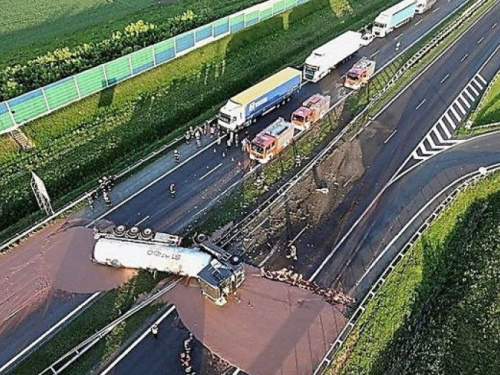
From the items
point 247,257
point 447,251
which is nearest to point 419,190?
point 447,251

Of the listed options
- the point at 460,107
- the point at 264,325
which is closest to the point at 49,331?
the point at 264,325

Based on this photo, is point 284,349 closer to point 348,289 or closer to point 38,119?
point 348,289

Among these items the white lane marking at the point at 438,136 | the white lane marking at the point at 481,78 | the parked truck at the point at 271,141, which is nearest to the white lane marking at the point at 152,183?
the parked truck at the point at 271,141

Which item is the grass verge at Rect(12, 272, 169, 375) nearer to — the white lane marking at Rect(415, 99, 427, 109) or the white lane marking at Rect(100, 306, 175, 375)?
the white lane marking at Rect(100, 306, 175, 375)

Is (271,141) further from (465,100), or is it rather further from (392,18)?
(392,18)

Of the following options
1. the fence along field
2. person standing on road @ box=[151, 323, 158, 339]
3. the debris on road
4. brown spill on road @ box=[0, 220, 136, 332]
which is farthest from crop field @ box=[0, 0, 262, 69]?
the debris on road
